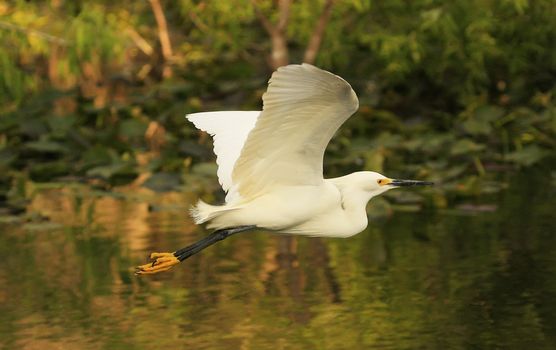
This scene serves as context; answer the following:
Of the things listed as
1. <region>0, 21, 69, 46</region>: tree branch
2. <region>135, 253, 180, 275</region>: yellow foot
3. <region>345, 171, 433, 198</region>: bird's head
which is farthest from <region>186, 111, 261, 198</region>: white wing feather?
<region>0, 21, 69, 46</region>: tree branch

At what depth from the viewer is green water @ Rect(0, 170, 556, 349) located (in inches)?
330

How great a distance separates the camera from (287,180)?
7.22 metres

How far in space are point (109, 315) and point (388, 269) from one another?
1.99 metres

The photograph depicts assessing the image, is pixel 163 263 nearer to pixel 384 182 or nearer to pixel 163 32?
pixel 384 182

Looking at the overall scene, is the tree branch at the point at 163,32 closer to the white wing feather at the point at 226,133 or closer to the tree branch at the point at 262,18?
the tree branch at the point at 262,18

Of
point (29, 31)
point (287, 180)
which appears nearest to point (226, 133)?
point (287, 180)

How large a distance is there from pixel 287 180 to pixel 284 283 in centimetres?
238

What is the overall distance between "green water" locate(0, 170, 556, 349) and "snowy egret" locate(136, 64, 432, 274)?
3.35ft

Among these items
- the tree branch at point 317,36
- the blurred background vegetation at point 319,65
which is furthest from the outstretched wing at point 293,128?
the tree branch at point 317,36

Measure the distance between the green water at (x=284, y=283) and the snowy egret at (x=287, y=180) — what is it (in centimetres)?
102

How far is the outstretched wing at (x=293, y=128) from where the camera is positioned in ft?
20.6

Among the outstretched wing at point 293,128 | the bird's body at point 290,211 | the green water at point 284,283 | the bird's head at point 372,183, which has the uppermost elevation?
the outstretched wing at point 293,128

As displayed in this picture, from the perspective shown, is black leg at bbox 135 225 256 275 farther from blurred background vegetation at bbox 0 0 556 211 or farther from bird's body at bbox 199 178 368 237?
blurred background vegetation at bbox 0 0 556 211

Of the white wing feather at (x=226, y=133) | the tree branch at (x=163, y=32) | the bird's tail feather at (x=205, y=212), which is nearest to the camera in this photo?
the bird's tail feather at (x=205, y=212)
